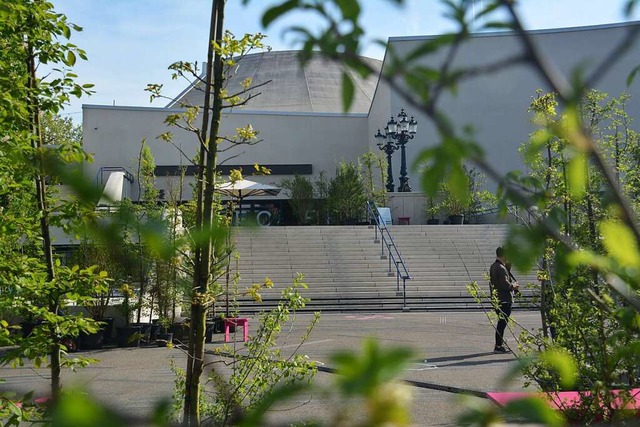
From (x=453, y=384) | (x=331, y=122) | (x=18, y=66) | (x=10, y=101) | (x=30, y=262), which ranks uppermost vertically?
(x=331, y=122)

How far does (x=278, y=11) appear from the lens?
90 centimetres

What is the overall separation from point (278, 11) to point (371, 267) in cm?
2664

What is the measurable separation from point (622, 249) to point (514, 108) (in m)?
43.3

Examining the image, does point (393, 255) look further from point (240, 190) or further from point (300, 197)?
point (240, 190)

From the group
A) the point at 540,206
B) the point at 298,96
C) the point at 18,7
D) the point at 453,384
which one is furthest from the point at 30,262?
the point at 298,96

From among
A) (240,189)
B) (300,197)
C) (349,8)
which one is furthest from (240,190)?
(300,197)

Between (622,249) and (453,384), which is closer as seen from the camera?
(622,249)

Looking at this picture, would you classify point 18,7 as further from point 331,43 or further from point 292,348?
point 292,348

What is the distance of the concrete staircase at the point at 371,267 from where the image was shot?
23781 mm

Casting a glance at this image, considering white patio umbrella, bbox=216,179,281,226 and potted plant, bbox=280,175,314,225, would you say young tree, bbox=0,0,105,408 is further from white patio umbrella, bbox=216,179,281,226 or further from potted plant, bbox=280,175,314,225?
potted plant, bbox=280,175,314,225

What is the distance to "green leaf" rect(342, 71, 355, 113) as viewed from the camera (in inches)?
35.7

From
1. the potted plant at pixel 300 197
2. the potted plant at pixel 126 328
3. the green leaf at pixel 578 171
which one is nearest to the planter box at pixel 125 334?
the potted plant at pixel 126 328

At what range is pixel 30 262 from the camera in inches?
164

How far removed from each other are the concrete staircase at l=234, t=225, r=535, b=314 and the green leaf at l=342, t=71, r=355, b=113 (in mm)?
19883
